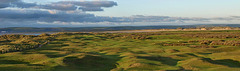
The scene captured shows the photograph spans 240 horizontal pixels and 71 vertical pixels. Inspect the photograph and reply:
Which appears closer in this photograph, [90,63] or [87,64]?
[87,64]

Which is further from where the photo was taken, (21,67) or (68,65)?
(68,65)

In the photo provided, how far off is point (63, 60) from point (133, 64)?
31.2 feet

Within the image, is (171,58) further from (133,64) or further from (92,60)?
(92,60)

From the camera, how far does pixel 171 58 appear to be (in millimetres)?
37719

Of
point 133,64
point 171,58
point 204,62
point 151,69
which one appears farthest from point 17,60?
point 204,62

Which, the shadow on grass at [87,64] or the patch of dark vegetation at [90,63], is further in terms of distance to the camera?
the patch of dark vegetation at [90,63]

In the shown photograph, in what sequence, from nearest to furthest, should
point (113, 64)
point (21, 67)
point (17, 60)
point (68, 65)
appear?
1. point (21, 67)
2. point (68, 65)
3. point (113, 64)
4. point (17, 60)

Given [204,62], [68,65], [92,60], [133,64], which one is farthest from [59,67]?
[204,62]

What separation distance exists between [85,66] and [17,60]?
11199mm

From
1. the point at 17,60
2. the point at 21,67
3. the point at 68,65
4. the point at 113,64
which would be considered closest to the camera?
the point at 21,67

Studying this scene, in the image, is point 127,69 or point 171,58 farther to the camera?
point 171,58

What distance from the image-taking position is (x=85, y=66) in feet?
104

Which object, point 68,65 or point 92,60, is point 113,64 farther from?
point 68,65

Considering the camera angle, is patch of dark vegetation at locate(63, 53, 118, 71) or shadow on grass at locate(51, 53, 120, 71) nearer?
shadow on grass at locate(51, 53, 120, 71)
